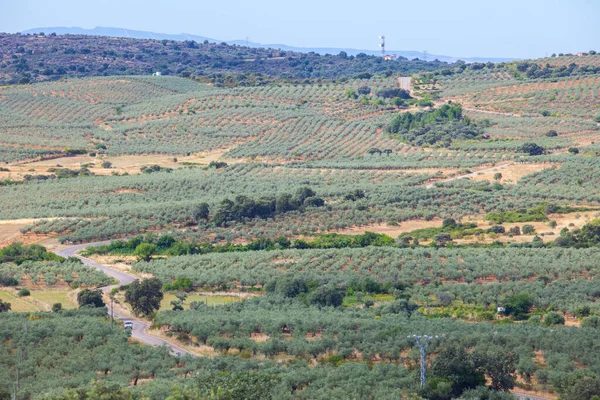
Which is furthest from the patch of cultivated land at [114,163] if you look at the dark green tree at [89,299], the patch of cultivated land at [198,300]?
the dark green tree at [89,299]

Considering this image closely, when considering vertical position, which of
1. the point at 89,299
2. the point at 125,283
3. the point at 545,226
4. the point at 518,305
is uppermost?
the point at 518,305

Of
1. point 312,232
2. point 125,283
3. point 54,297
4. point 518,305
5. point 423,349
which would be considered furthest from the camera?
point 312,232

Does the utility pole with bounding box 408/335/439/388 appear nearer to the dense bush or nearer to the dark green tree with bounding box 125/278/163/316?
the dark green tree with bounding box 125/278/163/316

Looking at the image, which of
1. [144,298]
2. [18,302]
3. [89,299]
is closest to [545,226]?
[144,298]

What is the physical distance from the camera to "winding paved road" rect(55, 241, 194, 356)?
38.0 m

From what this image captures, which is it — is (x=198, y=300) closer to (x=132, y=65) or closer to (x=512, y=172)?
(x=512, y=172)

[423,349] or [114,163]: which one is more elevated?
[423,349]

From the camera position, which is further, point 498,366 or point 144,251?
point 144,251

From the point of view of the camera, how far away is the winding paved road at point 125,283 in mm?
38013

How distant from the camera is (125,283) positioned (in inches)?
1957

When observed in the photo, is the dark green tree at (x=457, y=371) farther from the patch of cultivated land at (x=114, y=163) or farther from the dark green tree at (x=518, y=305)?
the patch of cultivated land at (x=114, y=163)

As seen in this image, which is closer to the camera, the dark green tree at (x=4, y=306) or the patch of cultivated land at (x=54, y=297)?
the dark green tree at (x=4, y=306)

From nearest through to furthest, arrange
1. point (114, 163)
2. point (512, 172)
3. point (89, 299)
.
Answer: point (89, 299)
point (512, 172)
point (114, 163)

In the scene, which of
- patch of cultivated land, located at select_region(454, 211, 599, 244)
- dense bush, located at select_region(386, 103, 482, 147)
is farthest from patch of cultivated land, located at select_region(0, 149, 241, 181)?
patch of cultivated land, located at select_region(454, 211, 599, 244)
